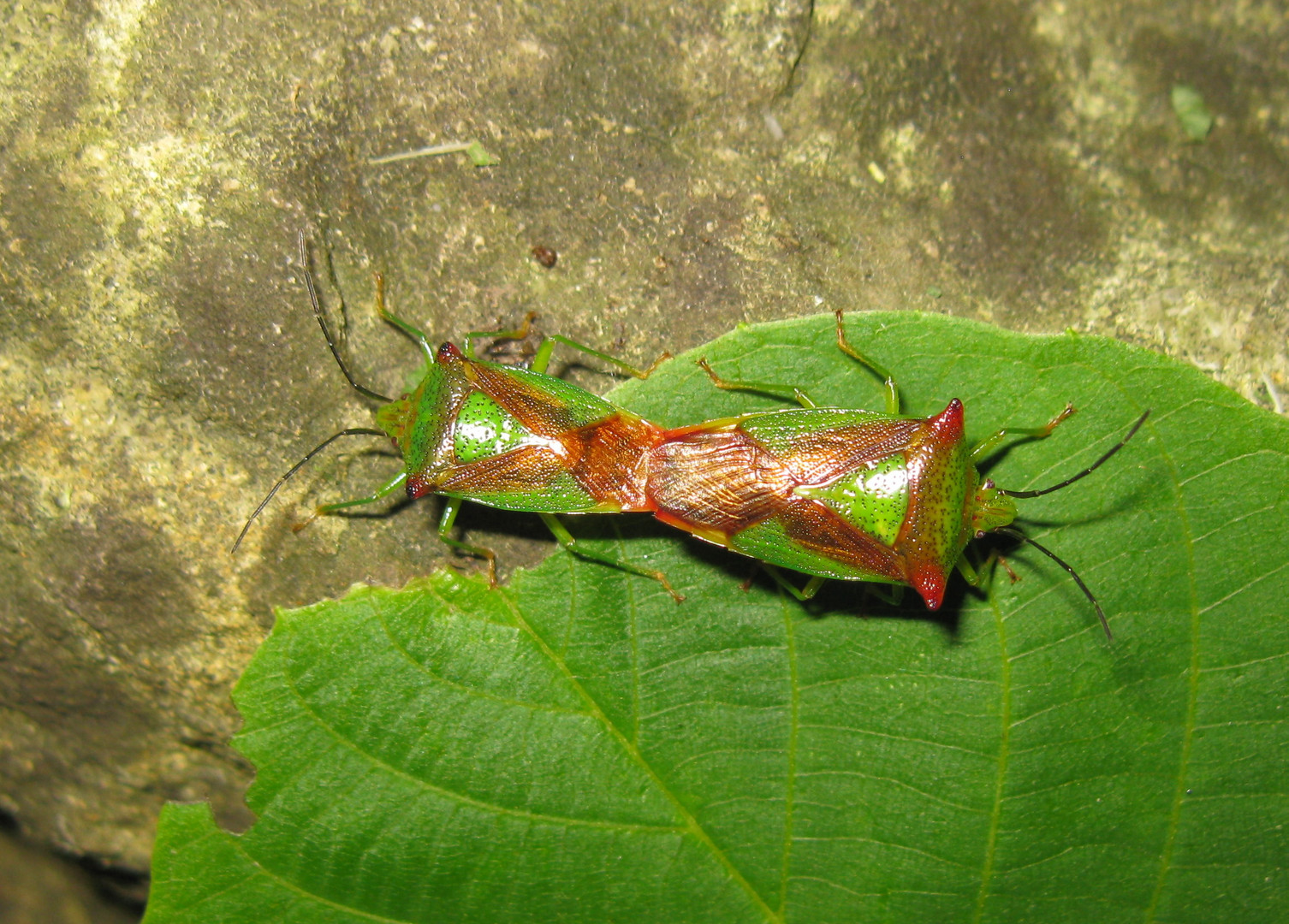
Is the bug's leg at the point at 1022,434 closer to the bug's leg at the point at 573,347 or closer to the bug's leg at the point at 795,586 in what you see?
the bug's leg at the point at 795,586

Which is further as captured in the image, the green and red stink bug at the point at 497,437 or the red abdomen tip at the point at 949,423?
the green and red stink bug at the point at 497,437

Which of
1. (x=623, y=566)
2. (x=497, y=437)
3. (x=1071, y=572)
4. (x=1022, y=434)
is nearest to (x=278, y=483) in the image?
(x=497, y=437)

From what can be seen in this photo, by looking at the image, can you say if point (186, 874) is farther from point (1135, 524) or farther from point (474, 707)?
point (1135, 524)

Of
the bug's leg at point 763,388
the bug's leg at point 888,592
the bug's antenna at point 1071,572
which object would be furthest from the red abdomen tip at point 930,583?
the bug's leg at point 763,388

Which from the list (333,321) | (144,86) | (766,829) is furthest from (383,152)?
(766,829)

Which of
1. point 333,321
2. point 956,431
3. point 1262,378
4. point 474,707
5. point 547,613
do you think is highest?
point 1262,378
